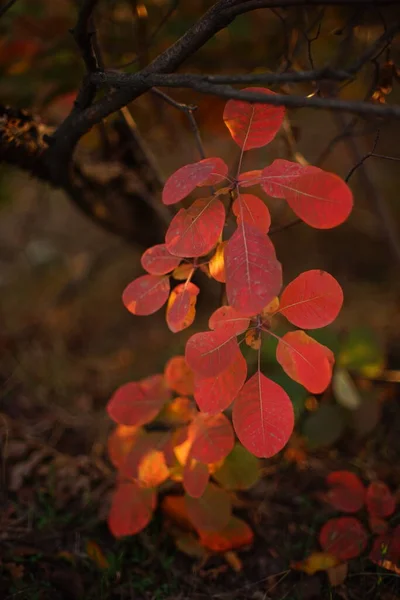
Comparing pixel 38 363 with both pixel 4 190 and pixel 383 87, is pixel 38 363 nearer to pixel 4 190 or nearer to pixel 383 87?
pixel 4 190

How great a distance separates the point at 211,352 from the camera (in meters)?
0.80

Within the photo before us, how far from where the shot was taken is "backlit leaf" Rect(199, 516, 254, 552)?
3.66 feet

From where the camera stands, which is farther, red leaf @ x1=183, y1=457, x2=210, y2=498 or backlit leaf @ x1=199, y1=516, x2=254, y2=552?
backlit leaf @ x1=199, y1=516, x2=254, y2=552

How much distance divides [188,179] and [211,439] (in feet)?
1.70

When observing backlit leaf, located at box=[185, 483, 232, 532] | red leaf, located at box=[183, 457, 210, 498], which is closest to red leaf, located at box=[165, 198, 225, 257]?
red leaf, located at box=[183, 457, 210, 498]

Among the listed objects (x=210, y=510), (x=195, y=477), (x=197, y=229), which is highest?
(x=197, y=229)

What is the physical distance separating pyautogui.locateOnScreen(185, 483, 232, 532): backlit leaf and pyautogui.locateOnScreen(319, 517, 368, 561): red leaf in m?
0.24

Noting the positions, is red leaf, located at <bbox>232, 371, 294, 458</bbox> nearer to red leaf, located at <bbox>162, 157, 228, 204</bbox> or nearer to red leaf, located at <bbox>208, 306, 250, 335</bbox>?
red leaf, located at <bbox>208, 306, 250, 335</bbox>

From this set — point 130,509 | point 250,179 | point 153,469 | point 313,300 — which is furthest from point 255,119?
point 130,509

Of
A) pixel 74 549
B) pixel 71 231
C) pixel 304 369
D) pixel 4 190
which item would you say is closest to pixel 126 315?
pixel 4 190

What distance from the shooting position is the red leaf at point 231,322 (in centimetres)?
81

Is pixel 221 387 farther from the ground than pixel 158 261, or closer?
closer

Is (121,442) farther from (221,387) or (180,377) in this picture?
(221,387)

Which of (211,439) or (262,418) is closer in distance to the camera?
(262,418)
